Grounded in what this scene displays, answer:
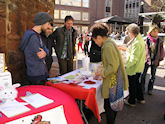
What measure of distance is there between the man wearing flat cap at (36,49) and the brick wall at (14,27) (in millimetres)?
485

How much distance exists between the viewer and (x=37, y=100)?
1.74 m

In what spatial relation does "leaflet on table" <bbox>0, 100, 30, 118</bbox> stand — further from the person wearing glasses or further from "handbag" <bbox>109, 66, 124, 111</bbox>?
the person wearing glasses

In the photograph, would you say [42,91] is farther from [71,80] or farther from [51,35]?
[51,35]

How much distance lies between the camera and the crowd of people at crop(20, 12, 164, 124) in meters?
2.15

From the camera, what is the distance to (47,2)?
145 inches

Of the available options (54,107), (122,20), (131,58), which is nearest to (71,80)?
(54,107)

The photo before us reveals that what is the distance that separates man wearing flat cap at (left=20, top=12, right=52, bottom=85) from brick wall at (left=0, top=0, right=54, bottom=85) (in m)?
0.48

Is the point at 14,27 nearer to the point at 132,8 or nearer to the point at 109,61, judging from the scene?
the point at 109,61

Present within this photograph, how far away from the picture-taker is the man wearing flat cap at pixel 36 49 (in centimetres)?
217

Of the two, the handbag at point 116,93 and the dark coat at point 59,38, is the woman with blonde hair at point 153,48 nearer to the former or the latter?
the dark coat at point 59,38

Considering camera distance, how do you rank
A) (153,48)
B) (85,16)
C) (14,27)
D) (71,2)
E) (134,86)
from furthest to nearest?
(85,16)
(71,2)
(153,48)
(134,86)
(14,27)

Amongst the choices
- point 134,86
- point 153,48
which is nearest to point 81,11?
point 153,48

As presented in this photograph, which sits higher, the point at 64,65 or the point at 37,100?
the point at 64,65

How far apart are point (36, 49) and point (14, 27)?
85 cm
